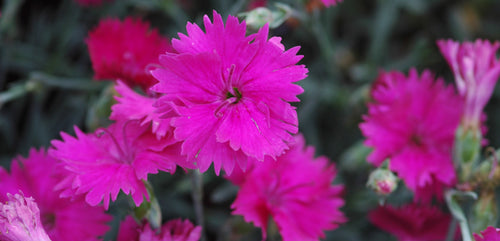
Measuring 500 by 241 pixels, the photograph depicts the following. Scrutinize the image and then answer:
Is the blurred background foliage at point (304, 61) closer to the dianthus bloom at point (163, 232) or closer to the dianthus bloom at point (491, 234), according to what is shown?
the dianthus bloom at point (163, 232)

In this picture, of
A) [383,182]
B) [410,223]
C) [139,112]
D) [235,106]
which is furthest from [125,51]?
[410,223]

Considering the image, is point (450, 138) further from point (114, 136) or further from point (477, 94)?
point (114, 136)

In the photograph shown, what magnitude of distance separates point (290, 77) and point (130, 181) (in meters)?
0.36

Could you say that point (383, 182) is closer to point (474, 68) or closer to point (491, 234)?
point (491, 234)

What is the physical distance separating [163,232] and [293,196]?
33 cm

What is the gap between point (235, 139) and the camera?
88 centimetres

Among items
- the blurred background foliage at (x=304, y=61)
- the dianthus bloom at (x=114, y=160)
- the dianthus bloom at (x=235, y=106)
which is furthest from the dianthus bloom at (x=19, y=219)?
the blurred background foliage at (x=304, y=61)

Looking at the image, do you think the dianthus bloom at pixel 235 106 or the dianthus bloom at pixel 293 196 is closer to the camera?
the dianthus bloom at pixel 235 106

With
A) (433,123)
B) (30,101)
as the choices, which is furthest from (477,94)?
(30,101)

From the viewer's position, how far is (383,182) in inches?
43.9

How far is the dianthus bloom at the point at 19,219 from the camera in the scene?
883 millimetres

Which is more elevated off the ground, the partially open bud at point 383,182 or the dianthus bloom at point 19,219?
the dianthus bloom at point 19,219

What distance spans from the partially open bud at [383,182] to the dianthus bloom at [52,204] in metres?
0.59

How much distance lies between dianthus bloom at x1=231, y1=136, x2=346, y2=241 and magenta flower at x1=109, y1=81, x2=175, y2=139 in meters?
0.25
